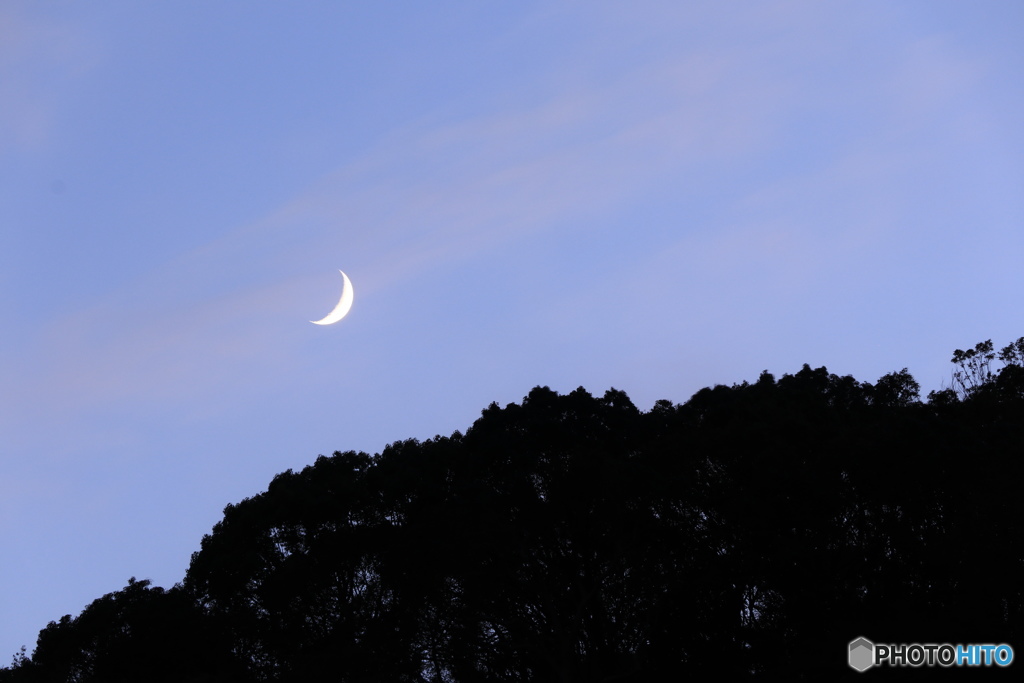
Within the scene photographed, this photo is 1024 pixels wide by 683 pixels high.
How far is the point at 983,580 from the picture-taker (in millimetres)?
28094

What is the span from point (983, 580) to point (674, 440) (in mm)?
9649

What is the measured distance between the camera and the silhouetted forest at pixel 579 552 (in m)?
30.2

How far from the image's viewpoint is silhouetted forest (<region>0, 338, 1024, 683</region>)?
30.2m

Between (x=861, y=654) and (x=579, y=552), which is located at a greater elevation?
(x=579, y=552)

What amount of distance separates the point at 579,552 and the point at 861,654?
9116 mm

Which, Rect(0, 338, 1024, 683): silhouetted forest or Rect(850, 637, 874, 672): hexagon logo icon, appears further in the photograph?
Rect(0, 338, 1024, 683): silhouetted forest

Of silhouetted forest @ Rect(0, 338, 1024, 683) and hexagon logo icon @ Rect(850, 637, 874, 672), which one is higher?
silhouetted forest @ Rect(0, 338, 1024, 683)

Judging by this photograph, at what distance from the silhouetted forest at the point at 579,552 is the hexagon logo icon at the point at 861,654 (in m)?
1.60

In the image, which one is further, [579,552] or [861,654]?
[579,552]

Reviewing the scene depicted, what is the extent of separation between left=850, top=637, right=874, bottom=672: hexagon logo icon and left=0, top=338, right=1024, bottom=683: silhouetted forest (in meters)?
1.60

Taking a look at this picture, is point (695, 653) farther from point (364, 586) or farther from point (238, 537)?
point (238, 537)

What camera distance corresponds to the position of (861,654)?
90.7ft

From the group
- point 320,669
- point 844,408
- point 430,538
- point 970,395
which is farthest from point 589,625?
point 970,395

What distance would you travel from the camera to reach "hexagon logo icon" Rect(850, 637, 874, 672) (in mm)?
27453
